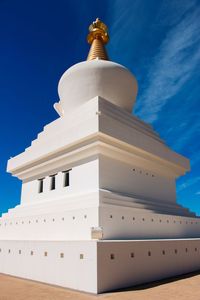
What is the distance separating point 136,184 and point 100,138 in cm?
339

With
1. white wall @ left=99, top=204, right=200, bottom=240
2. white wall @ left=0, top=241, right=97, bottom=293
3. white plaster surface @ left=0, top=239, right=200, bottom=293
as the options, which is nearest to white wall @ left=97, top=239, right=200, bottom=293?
white plaster surface @ left=0, top=239, right=200, bottom=293

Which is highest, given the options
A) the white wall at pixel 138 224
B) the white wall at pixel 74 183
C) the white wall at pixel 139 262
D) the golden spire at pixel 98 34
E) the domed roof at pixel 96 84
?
the golden spire at pixel 98 34

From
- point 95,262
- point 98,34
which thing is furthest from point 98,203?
point 98,34

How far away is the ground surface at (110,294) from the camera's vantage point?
6689mm

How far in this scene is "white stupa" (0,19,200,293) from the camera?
8.06 metres

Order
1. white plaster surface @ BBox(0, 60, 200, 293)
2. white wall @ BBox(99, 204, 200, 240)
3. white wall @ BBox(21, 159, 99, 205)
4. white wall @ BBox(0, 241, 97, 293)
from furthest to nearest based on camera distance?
white wall @ BBox(21, 159, 99, 205) < white wall @ BBox(99, 204, 200, 240) < white plaster surface @ BBox(0, 60, 200, 293) < white wall @ BBox(0, 241, 97, 293)

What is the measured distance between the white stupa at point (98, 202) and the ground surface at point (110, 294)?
1.27 ft

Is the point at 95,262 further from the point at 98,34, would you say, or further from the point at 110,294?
the point at 98,34

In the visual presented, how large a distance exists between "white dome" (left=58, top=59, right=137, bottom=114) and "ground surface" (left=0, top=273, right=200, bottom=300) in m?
9.38

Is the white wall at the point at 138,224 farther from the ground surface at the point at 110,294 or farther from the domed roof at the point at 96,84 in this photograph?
the domed roof at the point at 96,84

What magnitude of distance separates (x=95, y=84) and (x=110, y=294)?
10390 mm

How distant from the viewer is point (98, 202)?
9773 millimetres

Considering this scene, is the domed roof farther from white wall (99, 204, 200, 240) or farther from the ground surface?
the ground surface

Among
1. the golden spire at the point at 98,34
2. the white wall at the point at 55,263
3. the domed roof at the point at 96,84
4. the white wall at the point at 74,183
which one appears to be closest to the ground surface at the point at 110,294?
the white wall at the point at 55,263
